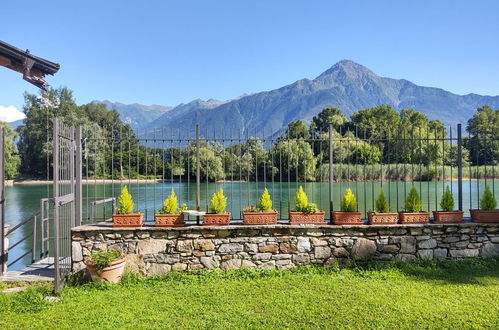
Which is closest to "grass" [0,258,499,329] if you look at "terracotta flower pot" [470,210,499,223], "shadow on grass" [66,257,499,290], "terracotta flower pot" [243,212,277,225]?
"shadow on grass" [66,257,499,290]

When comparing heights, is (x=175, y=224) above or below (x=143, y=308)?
above

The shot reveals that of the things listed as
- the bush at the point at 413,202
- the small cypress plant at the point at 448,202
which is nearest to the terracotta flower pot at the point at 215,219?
the bush at the point at 413,202

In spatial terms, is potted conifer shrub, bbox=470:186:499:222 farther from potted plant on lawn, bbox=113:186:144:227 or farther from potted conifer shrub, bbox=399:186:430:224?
potted plant on lawn, bbox=113:186:144:227

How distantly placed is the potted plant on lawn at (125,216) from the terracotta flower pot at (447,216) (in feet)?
16.3

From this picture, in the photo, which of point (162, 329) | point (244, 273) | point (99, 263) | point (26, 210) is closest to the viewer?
point (162, 329)

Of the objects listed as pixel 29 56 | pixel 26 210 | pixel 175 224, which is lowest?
pixel 26 210

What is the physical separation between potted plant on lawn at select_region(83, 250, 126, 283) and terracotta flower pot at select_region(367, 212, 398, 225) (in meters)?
4.04

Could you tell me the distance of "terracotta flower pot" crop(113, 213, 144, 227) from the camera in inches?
226

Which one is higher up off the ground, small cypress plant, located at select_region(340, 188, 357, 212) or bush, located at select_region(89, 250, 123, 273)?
small cypress plant, located at select_region(340, 188, 357, 212)

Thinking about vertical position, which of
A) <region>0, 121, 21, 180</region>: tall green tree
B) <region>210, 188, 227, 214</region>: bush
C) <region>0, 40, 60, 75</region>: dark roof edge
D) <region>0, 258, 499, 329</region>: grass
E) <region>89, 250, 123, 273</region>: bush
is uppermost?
<region>0, 40, 60, 75</region>: dark roof edge

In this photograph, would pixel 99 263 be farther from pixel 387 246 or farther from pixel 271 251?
pixel 387 246

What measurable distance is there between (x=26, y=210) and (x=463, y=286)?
2097 centimetres

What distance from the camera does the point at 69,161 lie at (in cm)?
587

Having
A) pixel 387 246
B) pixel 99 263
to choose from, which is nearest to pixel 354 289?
pixel 387 246
